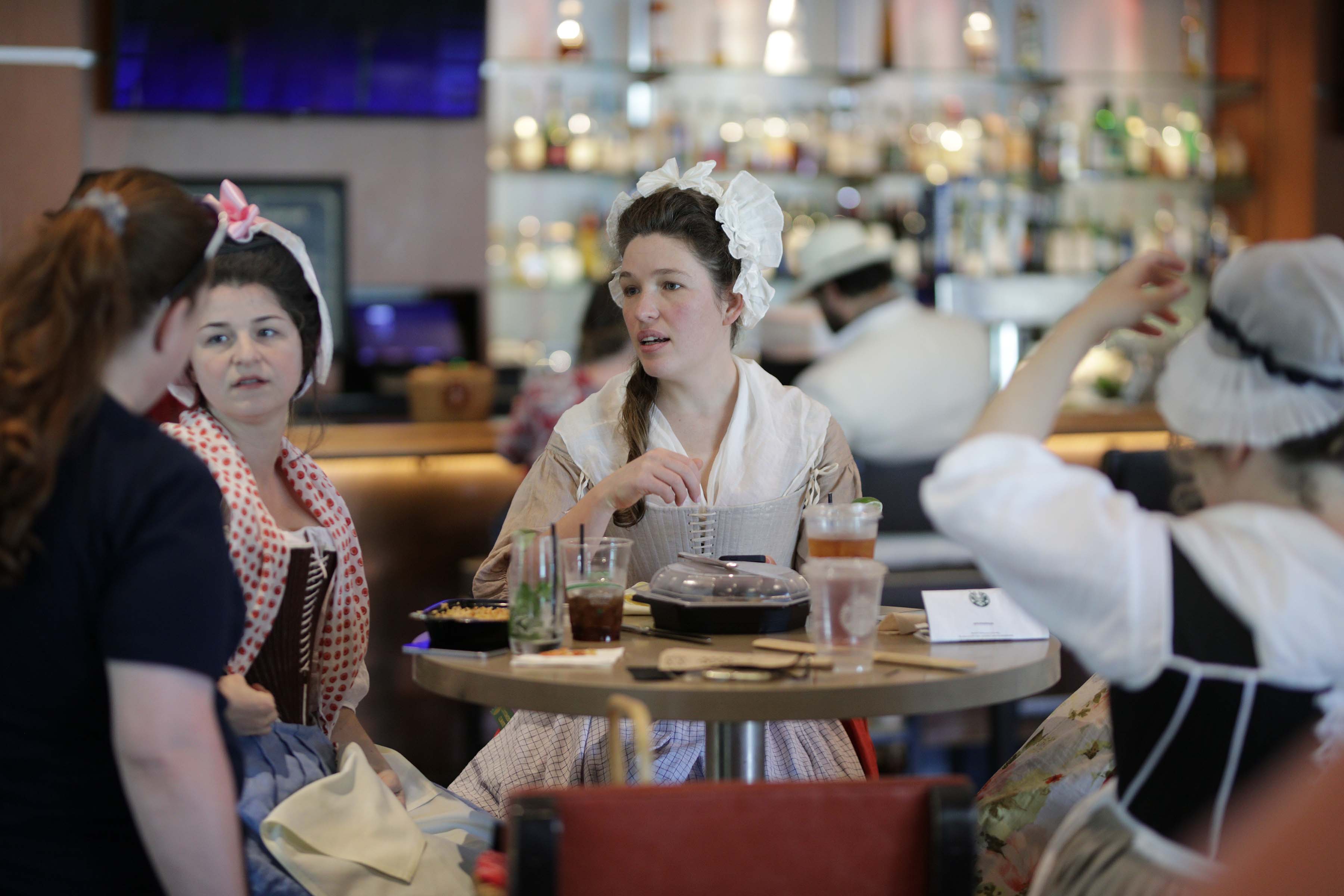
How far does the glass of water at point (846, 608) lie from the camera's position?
62.9 inches

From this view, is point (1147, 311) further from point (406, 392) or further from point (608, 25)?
point (608, 25)

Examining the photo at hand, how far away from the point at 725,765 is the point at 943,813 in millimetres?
650

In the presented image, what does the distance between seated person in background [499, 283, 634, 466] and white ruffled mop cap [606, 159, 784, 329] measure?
106 cm

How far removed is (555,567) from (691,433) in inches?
29.7

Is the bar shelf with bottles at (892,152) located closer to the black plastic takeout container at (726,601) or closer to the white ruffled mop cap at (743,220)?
the white ruffled mop cap at (743,220)

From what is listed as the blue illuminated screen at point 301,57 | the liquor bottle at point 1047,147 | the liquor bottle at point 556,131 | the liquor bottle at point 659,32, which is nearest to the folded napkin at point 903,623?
the liquor bottle at point 556,131

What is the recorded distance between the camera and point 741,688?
4.90ft

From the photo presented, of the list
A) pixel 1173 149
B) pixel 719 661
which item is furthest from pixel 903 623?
pixel 1173 149

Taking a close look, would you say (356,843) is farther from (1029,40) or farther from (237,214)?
(1029,40)

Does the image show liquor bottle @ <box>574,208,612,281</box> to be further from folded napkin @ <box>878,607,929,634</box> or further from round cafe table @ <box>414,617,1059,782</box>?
round cafe table @ <box>414,617,1059,782</box>

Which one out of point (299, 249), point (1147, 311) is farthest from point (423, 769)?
point (1147, 311)

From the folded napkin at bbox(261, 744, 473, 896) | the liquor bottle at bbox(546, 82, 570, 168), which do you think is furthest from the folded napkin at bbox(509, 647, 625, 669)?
the liquor bottle at bbox(546, 82, 570, 168)

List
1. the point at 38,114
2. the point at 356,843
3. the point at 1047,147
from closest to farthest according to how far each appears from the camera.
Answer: the point at 356,843 → the point at 38,114 → the point at 1047,147

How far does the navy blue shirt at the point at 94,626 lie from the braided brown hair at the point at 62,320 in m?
0.03
